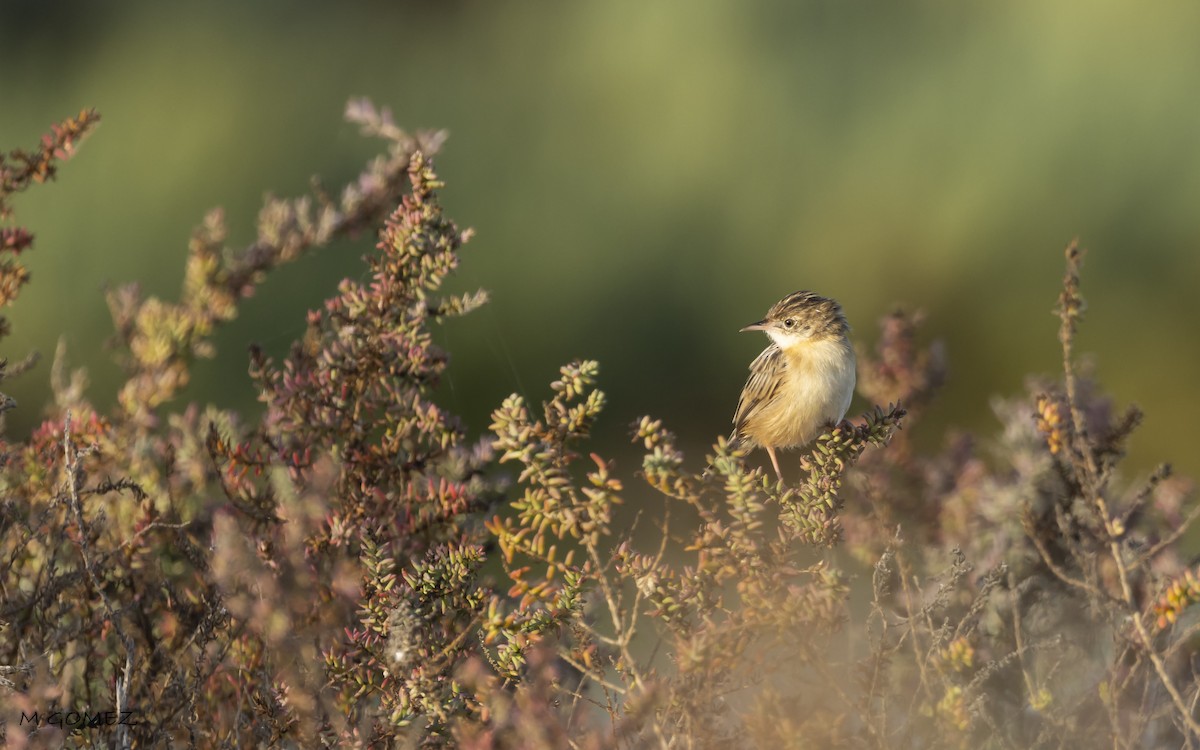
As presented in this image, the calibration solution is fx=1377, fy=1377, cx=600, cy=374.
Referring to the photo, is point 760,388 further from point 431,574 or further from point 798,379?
point 431,574

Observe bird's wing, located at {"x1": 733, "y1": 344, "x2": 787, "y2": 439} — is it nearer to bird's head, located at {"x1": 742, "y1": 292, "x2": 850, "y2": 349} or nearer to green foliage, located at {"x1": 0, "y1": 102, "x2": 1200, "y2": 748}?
bird's head, located at {"x1": 742, "y1": 292, "x2": 850, "y2": 349}

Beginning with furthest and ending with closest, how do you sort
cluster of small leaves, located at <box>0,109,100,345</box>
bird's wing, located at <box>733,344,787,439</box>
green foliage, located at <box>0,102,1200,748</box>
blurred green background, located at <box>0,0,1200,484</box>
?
blurred green background, located at <box>0,0,1200,484</box>
bird's wing, located at <box>733,344,787,439</box>
cluster of small leaves, located at <box>0,109,100,345</box>
green foliage, located at <box>0,102,1200,748</box>

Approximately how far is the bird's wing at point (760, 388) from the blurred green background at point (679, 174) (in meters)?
4.44

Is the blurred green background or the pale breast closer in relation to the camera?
the pale breast

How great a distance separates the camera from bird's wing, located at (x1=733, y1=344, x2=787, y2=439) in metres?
3.80

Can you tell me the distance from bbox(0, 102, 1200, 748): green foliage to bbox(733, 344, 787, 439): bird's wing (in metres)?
0.62

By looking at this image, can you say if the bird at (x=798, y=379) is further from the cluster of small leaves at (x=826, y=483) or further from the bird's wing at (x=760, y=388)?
the cluster of small leaves at (x=826, y=483)

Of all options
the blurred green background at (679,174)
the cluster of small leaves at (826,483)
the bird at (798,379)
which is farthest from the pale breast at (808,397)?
the blurred green background at (679,174)

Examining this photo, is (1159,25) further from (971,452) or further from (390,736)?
(390,736)

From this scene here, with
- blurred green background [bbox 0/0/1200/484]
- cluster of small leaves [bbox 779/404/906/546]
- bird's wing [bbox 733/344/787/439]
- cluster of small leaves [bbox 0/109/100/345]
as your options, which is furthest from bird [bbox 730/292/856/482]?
blurred green background [bbox 0/0/1200/484]

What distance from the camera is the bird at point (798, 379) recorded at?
362cm

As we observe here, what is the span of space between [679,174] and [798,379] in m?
7.16

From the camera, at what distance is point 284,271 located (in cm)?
960

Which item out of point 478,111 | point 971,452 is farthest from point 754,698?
point 478,111
